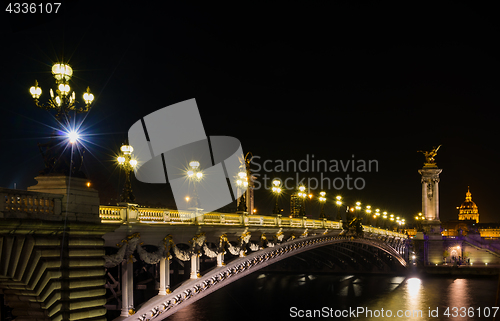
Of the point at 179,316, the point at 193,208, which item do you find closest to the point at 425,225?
the point at 179,316

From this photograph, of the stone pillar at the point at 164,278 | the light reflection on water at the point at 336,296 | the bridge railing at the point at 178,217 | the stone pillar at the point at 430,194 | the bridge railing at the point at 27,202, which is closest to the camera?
the bridge railing at the point at 27,202

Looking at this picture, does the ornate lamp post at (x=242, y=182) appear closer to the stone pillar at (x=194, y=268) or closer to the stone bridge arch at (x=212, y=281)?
the stone bridge arch at (x=212, y=281)

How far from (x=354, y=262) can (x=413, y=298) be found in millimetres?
20735

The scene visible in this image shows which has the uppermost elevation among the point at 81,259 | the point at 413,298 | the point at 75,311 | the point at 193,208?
the point at 193,208

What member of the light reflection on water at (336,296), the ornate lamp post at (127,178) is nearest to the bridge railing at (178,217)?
the ornate lamp post at (127,178)

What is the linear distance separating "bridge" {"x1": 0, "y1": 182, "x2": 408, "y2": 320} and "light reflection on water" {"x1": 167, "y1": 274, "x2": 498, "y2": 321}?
1813 centimetres

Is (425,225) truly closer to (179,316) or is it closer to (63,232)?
(179,316)

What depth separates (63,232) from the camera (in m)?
15.4

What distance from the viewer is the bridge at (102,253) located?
573 inches

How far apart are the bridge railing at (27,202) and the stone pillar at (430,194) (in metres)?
98.6

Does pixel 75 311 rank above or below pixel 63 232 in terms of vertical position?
below

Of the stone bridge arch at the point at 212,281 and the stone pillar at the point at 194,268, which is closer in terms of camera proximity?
the stone bridge arch at the point at 212,281

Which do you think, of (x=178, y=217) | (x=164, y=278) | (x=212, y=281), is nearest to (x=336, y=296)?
(x=212, y=281)

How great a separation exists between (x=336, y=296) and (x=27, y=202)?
50761mm
